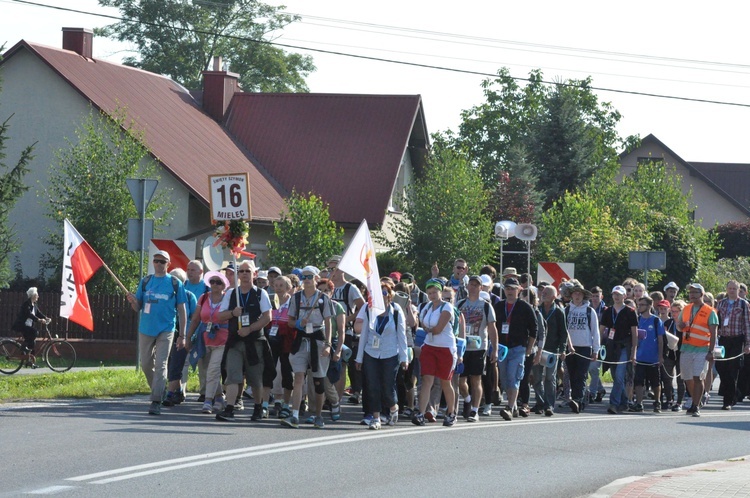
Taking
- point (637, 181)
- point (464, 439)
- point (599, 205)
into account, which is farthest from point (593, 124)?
point (464, 439)

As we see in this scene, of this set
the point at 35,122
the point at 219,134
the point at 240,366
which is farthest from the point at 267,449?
the point at 219,134

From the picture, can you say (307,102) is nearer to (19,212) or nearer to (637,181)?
(19,212)

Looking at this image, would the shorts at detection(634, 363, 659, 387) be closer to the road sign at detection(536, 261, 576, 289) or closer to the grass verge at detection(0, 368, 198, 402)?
the road sign at detection(536, 261, 576, 289)

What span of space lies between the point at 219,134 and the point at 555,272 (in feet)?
62.7

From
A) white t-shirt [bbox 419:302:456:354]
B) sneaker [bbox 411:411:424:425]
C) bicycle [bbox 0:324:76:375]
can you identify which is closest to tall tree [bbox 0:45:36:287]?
bicycle [bbox 0:324:76:375]

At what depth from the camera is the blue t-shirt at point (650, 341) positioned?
18.3 m

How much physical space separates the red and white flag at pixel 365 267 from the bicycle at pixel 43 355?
10427 millimetres

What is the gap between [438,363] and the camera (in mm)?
14641

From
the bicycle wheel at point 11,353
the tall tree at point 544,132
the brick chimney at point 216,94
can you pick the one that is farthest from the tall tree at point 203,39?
the bicycle wheel at point 11,353

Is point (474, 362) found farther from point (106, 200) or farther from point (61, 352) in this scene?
point (106, 200)

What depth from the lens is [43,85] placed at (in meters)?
35.1

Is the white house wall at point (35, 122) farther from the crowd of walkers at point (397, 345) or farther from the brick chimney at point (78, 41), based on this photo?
the crowd of walkers at point (397, 345)

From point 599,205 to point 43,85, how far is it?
2220 centimetres

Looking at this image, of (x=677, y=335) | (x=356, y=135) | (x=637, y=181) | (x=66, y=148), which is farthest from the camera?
(x=637, y=181)
